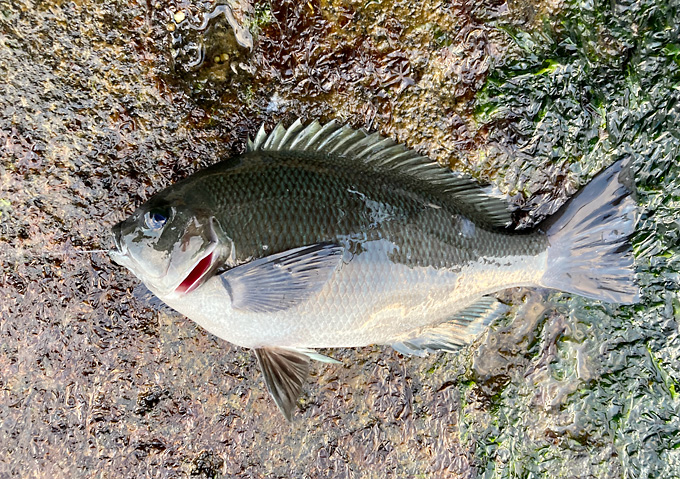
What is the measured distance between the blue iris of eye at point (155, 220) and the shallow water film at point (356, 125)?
40 cm

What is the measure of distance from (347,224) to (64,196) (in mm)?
1249

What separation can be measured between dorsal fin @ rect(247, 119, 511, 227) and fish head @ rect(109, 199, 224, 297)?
A: 39 cm

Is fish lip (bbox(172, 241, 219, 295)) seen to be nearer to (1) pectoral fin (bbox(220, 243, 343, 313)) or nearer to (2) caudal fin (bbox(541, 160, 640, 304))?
(1) pectoral fin (bbox(220, 243, 343, 313))

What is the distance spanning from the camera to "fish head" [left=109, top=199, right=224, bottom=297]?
55.1 inches

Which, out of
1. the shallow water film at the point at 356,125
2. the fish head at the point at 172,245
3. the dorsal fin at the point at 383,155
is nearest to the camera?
the fish head at the point at 172,245

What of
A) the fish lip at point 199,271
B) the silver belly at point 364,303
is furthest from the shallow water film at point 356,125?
the fish lip at point 199,271

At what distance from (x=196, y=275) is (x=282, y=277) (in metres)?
0.30

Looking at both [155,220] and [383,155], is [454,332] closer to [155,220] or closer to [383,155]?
[383,155]

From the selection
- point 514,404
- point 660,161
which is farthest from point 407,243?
point 660,161

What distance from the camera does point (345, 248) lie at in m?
1.46

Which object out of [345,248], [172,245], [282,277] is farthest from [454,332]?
[172,245]

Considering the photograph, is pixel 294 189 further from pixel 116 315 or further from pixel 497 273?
pixel 116 315

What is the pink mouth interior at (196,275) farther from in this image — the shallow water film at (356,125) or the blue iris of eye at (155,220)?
the shallow water film at (356,125)

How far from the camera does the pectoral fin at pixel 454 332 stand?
5.42 feet
